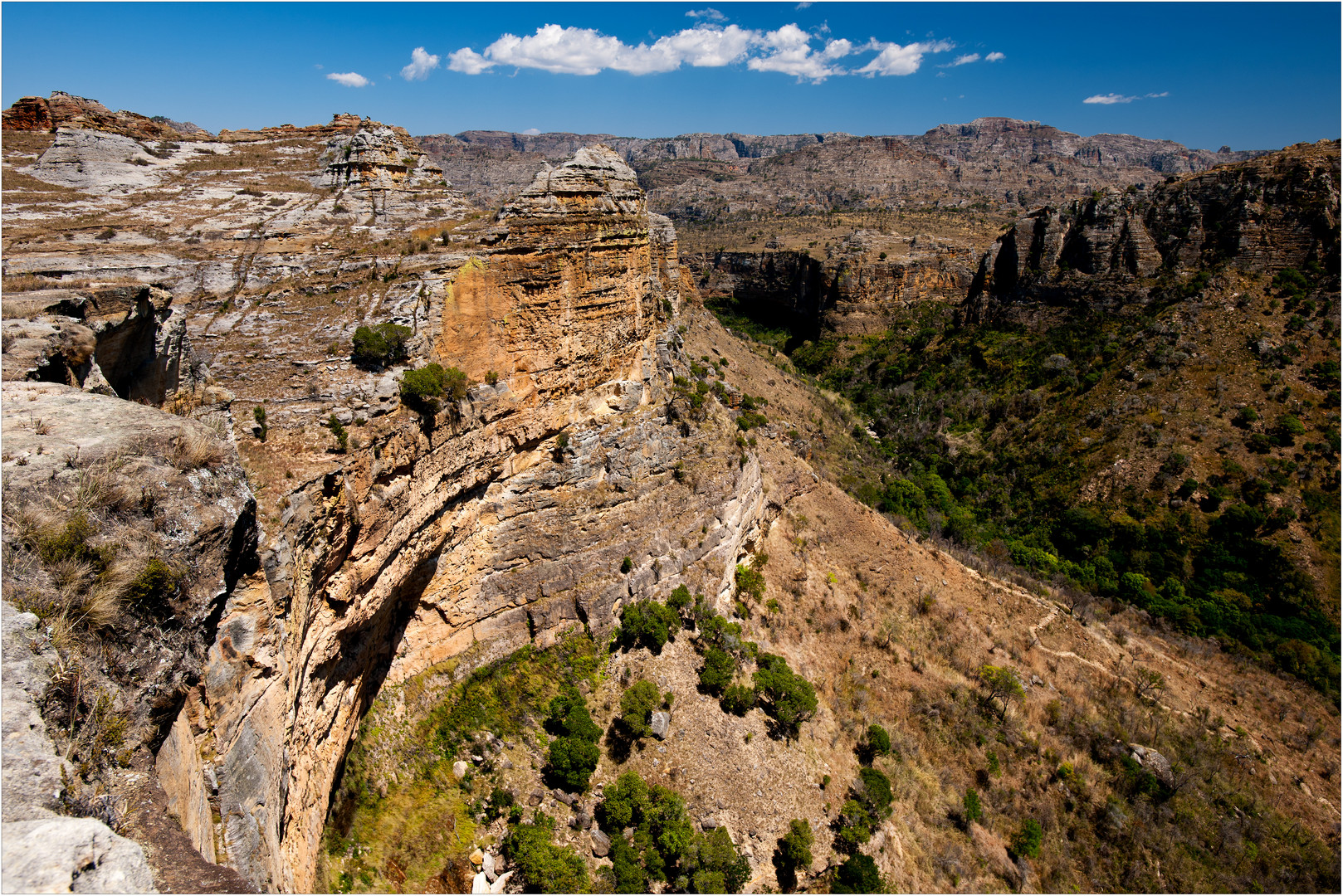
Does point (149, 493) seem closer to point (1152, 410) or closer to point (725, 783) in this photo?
point (725, 783)

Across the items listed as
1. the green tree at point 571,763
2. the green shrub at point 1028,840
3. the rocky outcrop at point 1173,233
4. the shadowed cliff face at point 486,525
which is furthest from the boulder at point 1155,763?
the rocky outcrop at point 1173,233

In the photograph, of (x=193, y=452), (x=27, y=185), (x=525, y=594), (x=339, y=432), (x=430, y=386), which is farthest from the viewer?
(x=525, y=594)

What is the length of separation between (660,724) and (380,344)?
51.5ft

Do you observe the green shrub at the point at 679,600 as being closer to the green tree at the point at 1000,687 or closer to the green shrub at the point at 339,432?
the green shrub at the point at 339,432

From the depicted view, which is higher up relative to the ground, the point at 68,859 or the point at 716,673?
the point at 68,859

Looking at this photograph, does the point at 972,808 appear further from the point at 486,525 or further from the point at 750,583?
the point at 486,525

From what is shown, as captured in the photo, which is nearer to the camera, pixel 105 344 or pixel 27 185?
pixel 105 344

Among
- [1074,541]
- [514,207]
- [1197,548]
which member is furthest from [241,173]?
[1197,548]

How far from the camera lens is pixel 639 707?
21.1 m

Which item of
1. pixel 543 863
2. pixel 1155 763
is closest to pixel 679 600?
pixel 543 863

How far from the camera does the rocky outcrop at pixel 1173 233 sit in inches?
2083

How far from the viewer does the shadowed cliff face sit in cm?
1048

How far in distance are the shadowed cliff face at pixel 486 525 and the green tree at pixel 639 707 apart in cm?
309

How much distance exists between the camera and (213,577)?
25.9 ft
